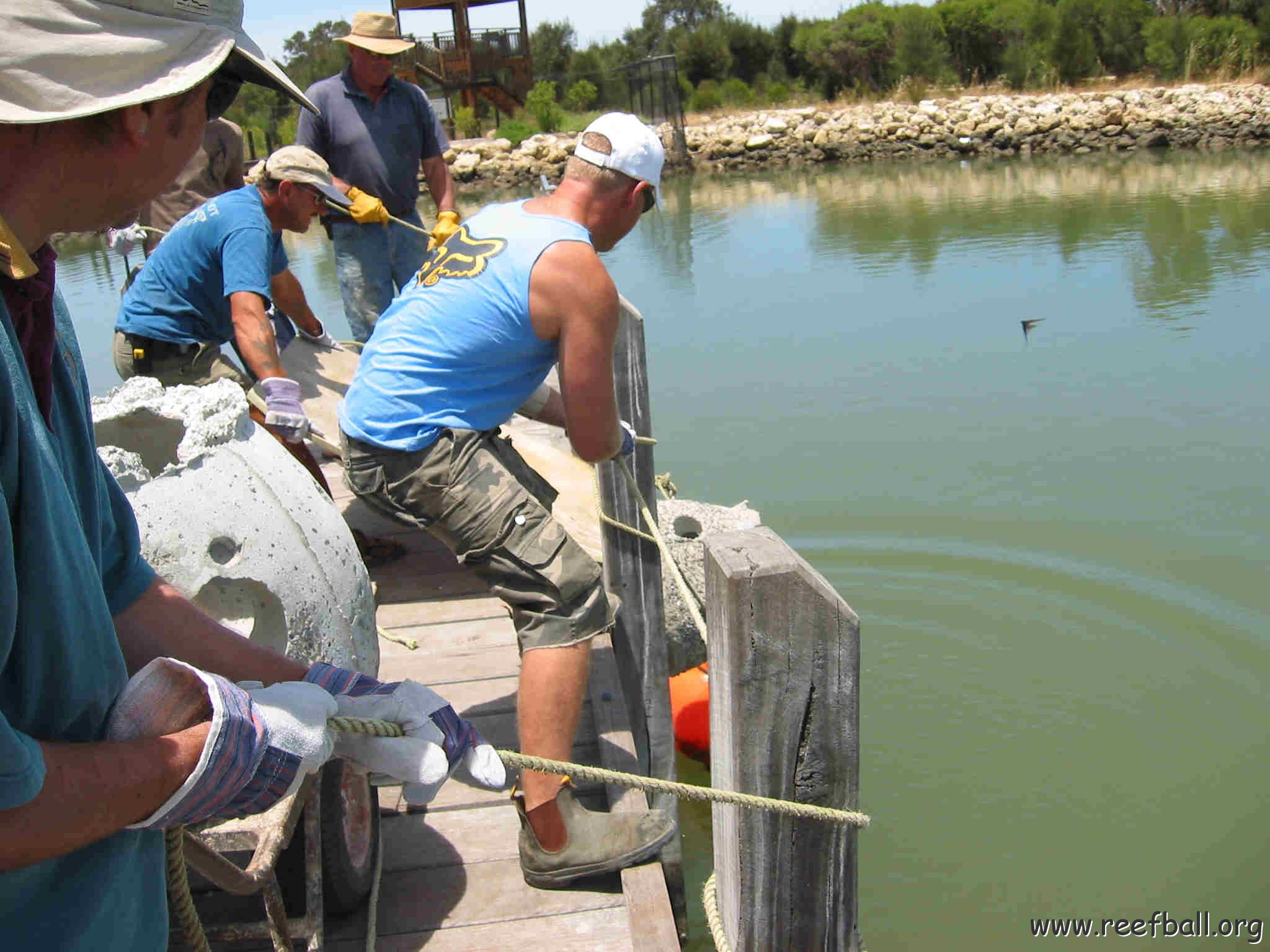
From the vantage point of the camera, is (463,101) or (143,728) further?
(463,101)

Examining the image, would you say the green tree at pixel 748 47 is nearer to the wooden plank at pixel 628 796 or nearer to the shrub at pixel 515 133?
the shrub at pixel 515 133

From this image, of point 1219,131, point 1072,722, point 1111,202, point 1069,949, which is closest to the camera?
point 1069,949

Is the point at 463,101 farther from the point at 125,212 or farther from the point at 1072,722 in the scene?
the point at 125,212

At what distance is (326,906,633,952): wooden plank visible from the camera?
2574 millimetres

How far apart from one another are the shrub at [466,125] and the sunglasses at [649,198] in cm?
3112

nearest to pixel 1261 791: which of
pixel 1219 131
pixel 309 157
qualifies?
Answer: pixel 309 157

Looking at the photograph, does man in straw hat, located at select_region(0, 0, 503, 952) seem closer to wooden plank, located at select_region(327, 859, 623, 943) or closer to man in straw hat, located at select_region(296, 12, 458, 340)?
wooden plank, located at select_region(327, 859, 623, 943)

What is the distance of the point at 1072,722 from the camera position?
5023mm

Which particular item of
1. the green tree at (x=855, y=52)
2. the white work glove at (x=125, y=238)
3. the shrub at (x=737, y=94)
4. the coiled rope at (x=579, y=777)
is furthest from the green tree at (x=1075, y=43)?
the coiled rope at (x=579, y=777)

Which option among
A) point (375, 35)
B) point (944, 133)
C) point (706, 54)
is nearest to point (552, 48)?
point (706, 54)

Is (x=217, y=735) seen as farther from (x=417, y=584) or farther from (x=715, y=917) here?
(x=417, y=584)

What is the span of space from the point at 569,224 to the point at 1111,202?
17012mm

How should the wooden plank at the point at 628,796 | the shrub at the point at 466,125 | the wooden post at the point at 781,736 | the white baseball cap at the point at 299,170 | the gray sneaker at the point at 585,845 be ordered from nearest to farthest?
the wooden post at the point at 781,736, the wooden plank at the point at 628,796, the gray sneaker at the point at 585,845, the white baseball cap at the point at 299,170, the shrub at the point at 466,125

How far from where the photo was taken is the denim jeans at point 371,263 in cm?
582
